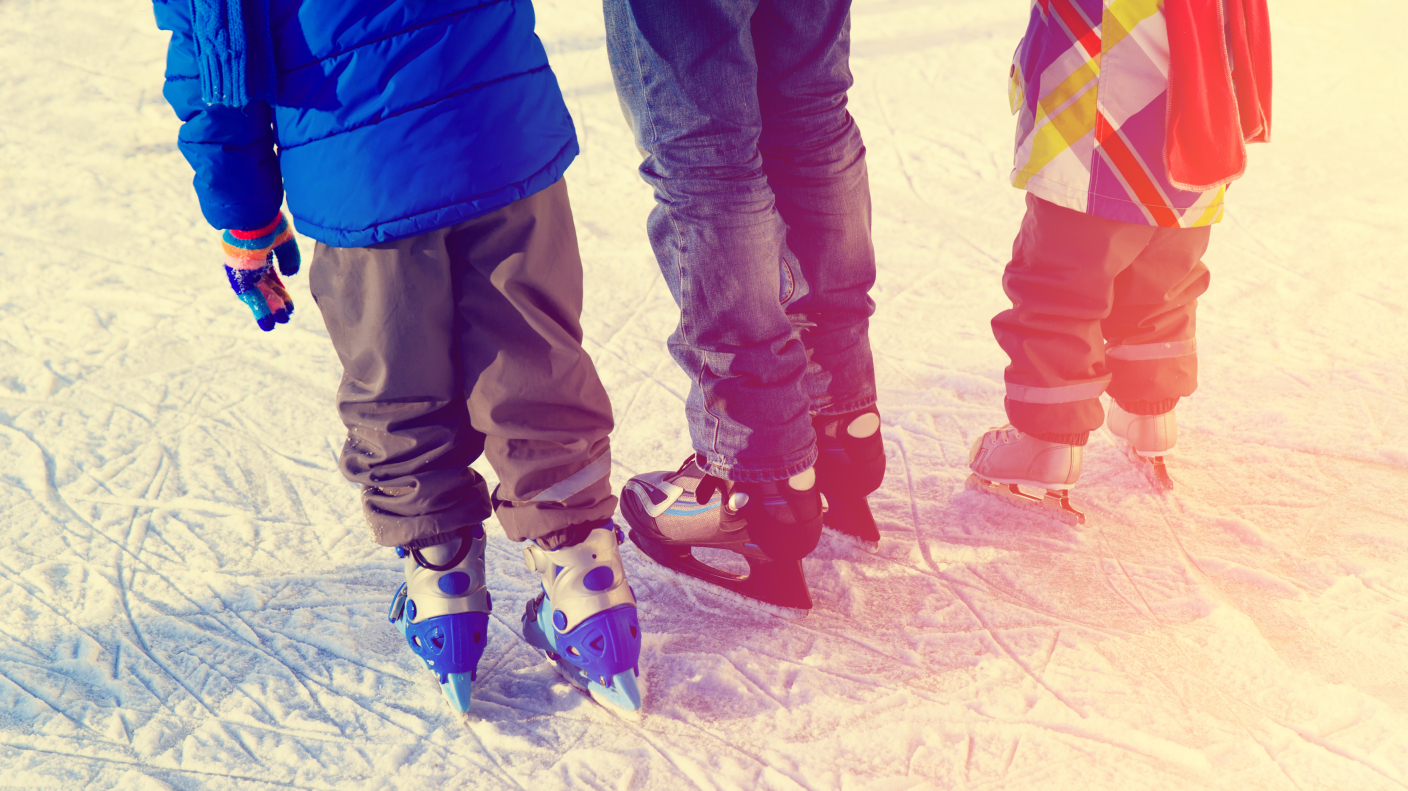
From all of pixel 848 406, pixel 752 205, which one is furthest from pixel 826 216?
pixel 848 406

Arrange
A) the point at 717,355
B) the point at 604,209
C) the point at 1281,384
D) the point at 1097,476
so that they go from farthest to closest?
the point at 604,209, the point at 1281,384, the point at 1097,476, the point at 717,355

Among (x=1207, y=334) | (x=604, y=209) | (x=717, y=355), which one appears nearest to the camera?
(x=717, y=355)

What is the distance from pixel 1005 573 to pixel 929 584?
0.15 meters

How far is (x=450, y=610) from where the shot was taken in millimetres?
1465

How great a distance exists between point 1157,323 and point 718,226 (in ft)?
3.02

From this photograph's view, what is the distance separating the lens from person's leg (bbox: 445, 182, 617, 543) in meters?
1.29

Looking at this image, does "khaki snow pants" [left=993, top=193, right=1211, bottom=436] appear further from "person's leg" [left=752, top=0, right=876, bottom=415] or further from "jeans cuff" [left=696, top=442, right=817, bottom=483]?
"jeans cuff" [left=696, top=442, right=817, bottom=483]

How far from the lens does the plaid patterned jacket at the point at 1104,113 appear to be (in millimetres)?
1490

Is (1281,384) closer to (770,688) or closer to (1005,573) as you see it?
(1005,573)

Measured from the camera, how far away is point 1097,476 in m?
2.01

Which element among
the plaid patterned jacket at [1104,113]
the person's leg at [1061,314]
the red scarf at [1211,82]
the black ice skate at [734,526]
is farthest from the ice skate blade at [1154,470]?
the black ice skate at [734,526]

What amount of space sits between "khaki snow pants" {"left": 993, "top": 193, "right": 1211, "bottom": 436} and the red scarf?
0.15 metres

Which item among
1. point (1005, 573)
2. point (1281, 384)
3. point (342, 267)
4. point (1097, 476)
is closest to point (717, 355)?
point (342, 267)

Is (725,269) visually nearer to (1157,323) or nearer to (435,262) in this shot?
(435,262)
